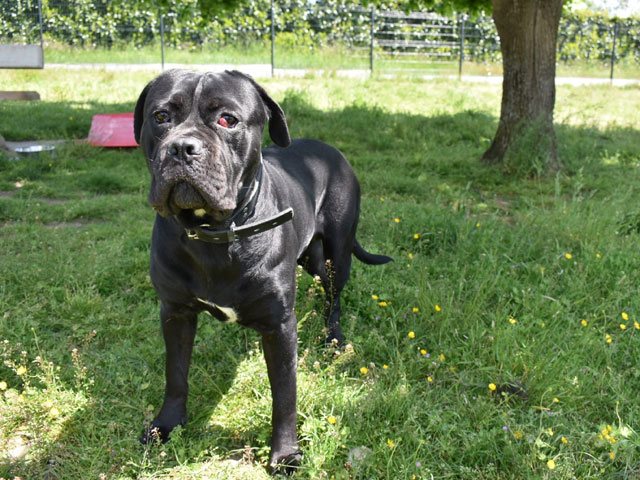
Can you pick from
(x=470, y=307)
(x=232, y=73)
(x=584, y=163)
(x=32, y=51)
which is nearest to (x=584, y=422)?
(x=470, y=307)

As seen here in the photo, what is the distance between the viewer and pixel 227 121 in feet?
6.95

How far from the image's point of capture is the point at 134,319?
3.43 metres

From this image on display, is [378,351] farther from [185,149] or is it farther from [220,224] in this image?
[185,149]

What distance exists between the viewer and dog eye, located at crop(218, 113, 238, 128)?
2104 mm

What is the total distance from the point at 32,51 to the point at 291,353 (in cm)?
682

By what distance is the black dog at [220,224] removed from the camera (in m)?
2.00

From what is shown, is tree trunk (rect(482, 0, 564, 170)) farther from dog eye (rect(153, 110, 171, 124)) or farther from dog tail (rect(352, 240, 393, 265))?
dog eye (rect(153, 110, 171, 124))

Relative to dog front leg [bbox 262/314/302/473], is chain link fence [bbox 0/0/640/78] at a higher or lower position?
higher

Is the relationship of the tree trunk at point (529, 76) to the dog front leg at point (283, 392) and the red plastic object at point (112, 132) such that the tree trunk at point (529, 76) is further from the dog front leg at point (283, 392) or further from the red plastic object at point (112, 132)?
the dog front leg at point (283, 392)

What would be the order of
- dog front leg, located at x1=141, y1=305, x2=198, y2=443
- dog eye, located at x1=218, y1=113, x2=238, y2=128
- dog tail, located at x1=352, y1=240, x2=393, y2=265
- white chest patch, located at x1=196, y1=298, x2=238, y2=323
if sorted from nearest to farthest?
dog eye, located at x1=218, y1=113, x2=238, y2=128 → white chest patch, located at x1=196, y1=298, x2=238, y2=323 → dog front leg, located at x1=141, y1=305, x2=198, y2=443 → dog tail, located at x1=352, y1=240, x2=393, y2=265

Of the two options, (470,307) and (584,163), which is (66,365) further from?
(584,163)

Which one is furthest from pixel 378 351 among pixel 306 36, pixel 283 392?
pixel 306 36

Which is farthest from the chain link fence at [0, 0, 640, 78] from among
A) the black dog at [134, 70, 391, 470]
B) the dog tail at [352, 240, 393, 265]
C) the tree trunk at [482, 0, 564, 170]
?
the black dog at [134, 70, 391, 470]

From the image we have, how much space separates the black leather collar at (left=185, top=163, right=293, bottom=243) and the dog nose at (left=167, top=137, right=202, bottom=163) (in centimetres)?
34
